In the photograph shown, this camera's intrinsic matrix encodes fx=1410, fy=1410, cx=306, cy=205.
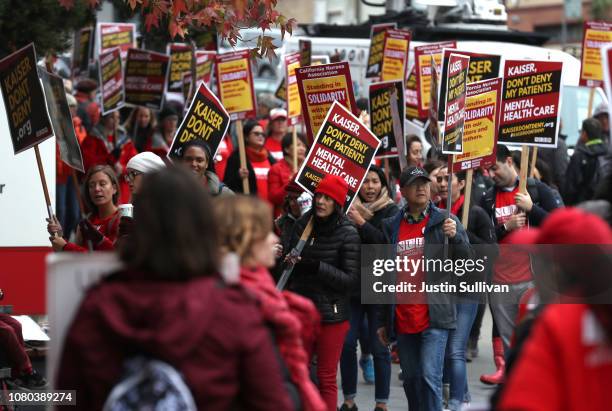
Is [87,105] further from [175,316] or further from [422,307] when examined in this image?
[175,316]

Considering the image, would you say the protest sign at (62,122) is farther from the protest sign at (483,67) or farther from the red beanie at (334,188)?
the protest sign at (483,67)

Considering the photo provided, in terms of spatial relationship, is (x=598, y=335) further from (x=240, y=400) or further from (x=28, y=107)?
(x=28, y=107)

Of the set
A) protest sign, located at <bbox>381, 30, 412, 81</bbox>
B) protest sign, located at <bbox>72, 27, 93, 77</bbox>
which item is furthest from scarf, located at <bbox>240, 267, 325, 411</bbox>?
protest sign, located at <bbox>72, 27, 93, 77</bbox>

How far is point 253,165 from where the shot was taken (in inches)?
534

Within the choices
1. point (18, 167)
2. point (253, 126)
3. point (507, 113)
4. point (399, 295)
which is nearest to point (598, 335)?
point (399, 295)

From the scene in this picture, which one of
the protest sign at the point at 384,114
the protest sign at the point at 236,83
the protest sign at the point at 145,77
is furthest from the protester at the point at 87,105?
the protest sign at the point at 384,114

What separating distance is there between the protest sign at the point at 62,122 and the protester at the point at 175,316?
607 cm

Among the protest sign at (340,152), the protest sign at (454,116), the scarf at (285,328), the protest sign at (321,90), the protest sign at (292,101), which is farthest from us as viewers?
the protest sign at (292,101)

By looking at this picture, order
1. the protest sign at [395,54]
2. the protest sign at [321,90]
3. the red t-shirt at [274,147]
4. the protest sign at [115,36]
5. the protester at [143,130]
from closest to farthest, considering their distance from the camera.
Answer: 1. the protest sign at [321,90]
2. the red t-shirt at [274,147]
3. the protester at [143,130]
4. the protest sign at [395,54]
5. the protest sign at [115,36]

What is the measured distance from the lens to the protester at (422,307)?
29.2 ft

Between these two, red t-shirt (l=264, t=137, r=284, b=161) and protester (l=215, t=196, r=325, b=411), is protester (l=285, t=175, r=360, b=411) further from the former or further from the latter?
red t-shirt (l=264, t=137, r=284, b=161)

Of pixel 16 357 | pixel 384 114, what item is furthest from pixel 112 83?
pixel 16 357

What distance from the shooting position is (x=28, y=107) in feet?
31.6

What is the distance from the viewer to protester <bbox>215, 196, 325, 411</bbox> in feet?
16.0
